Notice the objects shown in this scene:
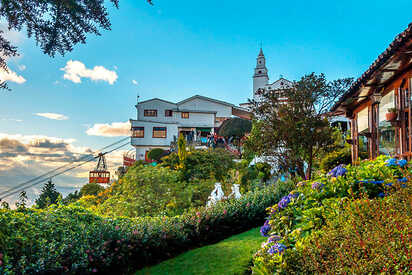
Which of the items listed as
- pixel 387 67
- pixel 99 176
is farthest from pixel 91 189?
pixel 387 67

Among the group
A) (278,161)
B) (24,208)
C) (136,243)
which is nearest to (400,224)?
(136,243)

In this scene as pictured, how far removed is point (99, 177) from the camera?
898 inches

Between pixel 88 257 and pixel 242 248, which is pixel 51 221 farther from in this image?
pixel 242 248

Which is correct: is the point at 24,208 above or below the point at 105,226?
above

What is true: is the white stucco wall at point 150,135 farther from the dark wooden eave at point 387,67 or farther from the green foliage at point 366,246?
the green foliage at point 366,246

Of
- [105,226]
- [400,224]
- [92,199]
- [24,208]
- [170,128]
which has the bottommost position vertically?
[92,199]

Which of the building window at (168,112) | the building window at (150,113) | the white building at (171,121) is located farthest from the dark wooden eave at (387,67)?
the building window at (150,113)

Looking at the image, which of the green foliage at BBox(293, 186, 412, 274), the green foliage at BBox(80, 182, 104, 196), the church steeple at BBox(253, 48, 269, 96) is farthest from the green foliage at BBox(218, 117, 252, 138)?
the church steeple at BBox(253, 48, 269, 96)

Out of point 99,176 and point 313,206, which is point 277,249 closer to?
point 313,206

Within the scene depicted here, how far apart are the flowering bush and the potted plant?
14.4 ft

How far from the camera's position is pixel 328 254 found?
88.9 inches

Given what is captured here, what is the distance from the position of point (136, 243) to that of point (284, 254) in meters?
3.79

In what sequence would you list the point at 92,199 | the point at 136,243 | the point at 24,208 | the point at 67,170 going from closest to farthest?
the point at 24,208 → the point at 136,243 → the point at 92,199 → the point at 67,170

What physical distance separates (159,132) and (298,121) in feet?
79.8
